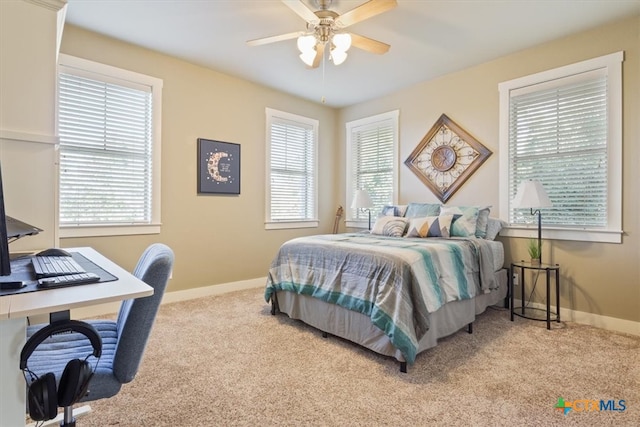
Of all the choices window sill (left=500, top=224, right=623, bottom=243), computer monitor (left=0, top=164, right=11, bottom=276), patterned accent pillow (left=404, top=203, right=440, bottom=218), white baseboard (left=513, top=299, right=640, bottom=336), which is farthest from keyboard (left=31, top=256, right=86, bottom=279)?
white baseboard (left=513, top=299, right=640, bottom=336)

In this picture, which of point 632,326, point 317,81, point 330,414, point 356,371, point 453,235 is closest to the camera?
point 330,414

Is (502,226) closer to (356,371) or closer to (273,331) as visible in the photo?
(356,371)

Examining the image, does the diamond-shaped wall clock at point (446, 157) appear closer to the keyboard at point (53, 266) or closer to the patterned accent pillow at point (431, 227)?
the patterned accent pillow at point (431, 227)

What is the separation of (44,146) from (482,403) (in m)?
2.92

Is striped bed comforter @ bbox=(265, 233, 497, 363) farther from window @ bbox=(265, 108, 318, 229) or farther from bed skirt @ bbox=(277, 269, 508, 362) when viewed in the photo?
window @ bbox=(265, 108, 318, 229)

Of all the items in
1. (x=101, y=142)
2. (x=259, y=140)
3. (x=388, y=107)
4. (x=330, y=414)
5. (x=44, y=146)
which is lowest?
(x=330, y=414)

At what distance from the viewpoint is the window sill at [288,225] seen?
179 inches

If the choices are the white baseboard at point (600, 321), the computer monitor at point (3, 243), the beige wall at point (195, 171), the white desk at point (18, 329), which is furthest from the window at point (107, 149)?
the white baseboard at point (600, 321)

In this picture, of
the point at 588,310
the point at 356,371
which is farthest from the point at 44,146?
the point at 588,310

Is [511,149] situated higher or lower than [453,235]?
higher

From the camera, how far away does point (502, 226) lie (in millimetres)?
3484

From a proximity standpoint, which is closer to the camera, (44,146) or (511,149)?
(44,146)

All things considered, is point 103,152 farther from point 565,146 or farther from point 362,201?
point 565,146

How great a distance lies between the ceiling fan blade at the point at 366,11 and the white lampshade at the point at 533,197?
2.00m
